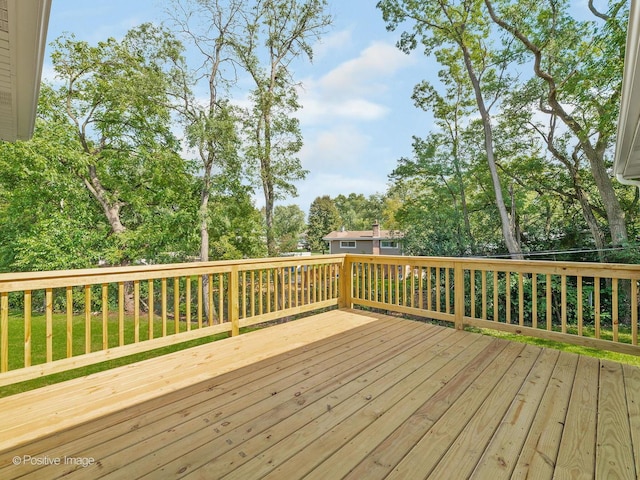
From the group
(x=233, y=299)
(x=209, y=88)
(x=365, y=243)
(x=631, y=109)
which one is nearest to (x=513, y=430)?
(x=631, y=109)

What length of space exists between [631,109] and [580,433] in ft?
7.15

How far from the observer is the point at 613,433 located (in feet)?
5.53

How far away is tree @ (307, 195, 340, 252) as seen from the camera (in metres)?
33.5

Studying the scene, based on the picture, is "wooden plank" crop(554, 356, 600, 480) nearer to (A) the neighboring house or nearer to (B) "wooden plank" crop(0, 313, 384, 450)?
(B) "wooden plank" crop(0, 313, 384, 450)

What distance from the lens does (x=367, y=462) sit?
1.47 m

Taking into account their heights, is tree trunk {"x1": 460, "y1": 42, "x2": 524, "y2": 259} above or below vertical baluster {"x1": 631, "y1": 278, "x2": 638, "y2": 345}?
above

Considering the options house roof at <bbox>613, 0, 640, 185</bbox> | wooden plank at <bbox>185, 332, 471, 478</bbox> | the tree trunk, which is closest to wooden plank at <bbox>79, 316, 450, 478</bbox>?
wooden plank at <bbox>185, 332, 471, 478</bbox>

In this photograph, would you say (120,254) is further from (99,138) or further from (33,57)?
(33,57)

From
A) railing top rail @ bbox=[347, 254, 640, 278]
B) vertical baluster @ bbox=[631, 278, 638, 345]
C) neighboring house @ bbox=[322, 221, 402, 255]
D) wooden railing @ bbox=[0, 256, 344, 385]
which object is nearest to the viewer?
wooden railing @ bbox=[0, 256, 344, 385]

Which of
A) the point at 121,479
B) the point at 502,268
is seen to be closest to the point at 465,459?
the point at 121,479

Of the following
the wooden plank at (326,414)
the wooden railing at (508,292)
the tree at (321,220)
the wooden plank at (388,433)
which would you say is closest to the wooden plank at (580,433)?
the wooden plank at (388,433)

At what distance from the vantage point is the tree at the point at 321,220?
110 ft

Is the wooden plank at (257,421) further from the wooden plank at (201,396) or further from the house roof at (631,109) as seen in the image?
the house roof at (631,109)

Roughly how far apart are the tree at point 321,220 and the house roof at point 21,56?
3033 cm
